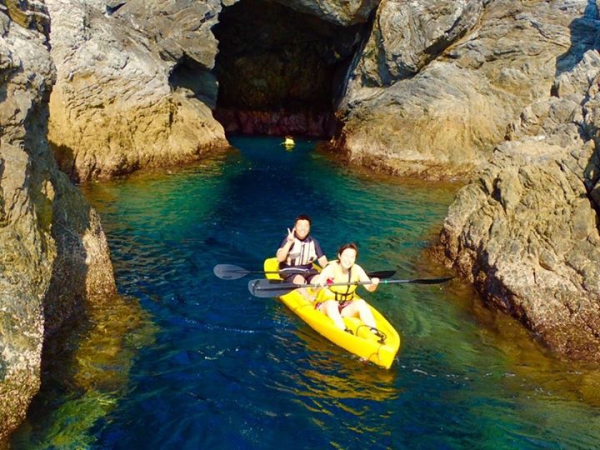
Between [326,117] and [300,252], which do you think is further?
[326,117]

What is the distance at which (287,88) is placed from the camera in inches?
1208

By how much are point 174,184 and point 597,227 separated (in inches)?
490

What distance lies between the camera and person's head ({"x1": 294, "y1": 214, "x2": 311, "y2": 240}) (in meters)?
10.9

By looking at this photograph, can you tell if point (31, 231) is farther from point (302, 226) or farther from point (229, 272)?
point (302, 226)

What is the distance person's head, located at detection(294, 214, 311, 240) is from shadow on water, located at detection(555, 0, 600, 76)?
12883 mm

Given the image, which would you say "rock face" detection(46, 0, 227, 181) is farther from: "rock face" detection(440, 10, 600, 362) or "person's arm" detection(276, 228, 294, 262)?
"rock face" detection(440, 10, 600, 362)

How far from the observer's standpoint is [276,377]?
8.23 meters

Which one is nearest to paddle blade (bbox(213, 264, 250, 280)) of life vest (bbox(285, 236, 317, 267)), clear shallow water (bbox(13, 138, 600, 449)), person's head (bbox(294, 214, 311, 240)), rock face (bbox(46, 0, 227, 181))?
clear shallow water (bbox(13, 138, 600, 449))

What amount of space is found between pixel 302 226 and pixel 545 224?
13.6 ft

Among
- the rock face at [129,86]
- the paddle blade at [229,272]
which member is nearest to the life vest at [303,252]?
the paddle blade at [229,272]

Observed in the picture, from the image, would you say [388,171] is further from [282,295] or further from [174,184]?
[282,295]

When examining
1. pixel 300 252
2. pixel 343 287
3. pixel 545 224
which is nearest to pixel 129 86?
pixel 300 252

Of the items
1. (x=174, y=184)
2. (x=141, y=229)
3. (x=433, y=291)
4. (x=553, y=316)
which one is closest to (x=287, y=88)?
(x=174, y=184)

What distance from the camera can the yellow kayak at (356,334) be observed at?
27.7ft
